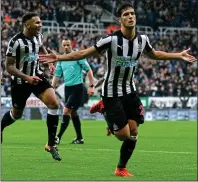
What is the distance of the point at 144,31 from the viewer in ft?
138

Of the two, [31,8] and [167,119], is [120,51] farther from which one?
[31,8]

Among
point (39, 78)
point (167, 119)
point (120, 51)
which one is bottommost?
point (167, 119)

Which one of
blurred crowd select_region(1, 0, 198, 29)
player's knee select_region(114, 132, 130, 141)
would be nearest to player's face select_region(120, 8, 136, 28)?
player's knee select_region(114, 132, 130, 141)

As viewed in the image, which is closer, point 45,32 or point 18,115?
point 18,115

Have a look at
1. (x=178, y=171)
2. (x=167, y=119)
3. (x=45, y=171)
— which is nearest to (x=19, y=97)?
(x=45, y=171)

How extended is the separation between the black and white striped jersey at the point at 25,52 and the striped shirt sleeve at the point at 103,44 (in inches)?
101

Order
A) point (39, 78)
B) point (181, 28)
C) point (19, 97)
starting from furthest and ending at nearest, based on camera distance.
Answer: point (181, 28)
point (19, 97)
point (39, 78)

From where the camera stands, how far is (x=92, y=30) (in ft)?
133

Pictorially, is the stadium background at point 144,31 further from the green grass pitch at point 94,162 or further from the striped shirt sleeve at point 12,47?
the striped shirt sleeve at point 12,47

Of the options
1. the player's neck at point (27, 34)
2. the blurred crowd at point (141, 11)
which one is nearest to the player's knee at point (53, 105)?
the player's neck at point (27, 34)

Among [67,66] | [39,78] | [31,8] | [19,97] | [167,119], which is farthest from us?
[31,8]

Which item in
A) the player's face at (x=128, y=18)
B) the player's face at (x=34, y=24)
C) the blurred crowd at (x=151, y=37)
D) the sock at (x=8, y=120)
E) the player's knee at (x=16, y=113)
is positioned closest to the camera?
the player's face at (x=128, y=18)

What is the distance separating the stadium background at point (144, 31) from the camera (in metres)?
34.4

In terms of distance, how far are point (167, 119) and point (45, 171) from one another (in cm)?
2418
